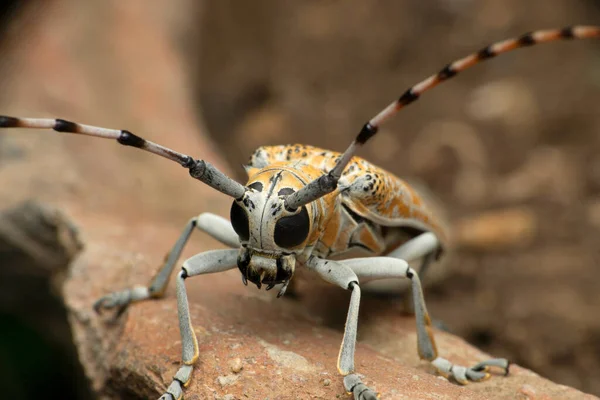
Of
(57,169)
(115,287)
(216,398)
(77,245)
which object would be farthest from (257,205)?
(57,169)

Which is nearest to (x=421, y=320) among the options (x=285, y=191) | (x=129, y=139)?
(x=285, y=191)

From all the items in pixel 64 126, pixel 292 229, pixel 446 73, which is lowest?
pixel 64 126

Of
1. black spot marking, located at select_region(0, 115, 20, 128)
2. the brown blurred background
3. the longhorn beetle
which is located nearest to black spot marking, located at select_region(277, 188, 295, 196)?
the longhorn beetle

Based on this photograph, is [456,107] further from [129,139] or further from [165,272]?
[129,139]

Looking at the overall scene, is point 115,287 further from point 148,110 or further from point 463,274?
point 463,274

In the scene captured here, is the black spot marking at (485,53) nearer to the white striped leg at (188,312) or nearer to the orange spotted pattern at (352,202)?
the orange spotted pattern at (352,202)

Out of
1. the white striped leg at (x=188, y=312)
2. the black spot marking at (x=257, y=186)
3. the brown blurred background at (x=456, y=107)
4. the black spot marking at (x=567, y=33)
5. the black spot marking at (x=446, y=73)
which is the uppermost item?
the brown blurred background at (x=456, y=107)

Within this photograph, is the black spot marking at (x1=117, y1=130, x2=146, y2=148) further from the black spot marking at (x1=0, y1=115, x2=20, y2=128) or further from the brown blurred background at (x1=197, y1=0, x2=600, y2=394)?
the brown blurred background at (x1=197, y1=0, x2=600, y2=394)

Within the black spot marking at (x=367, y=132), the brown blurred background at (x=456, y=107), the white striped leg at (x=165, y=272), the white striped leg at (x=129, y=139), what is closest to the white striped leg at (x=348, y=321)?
the white striped leg at (x=165, y=272)

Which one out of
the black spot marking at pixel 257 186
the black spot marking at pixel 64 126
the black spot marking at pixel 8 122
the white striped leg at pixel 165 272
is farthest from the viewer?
the white striped leg at pixel 165 272
